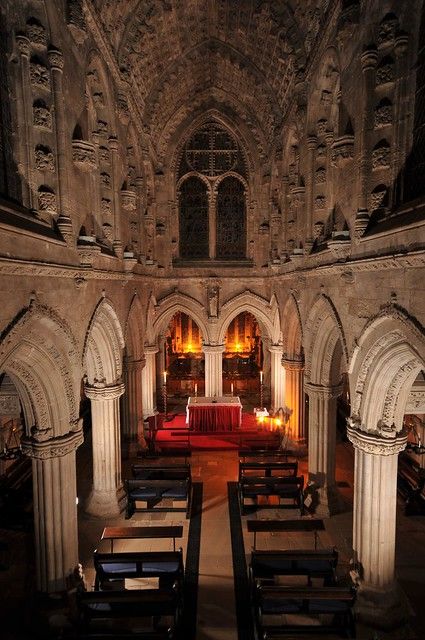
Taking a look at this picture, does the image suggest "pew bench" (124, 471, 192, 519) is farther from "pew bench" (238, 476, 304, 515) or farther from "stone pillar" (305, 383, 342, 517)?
"stone pillar" (305, 383, 342, 517)

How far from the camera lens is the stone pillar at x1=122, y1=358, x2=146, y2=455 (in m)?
14.3

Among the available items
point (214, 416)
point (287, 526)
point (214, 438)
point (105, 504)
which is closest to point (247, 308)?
point (214, 416)

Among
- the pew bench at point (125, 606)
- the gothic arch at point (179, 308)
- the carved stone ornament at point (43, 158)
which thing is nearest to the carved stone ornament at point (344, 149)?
the carved stone ornament at point (43, 158)

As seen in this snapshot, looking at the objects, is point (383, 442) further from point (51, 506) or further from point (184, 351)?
point (184, 351)

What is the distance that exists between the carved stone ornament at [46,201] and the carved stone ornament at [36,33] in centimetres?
210

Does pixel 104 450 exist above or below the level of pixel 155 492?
above

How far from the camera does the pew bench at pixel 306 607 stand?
6.09 m

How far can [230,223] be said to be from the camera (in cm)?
1812

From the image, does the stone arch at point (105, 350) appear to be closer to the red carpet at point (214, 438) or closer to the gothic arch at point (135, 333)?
the gothic arch at point (135, 333)

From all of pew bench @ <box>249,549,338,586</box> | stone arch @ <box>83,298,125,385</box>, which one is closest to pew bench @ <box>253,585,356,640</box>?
pew bench @ <box>249,549,338,586</box>

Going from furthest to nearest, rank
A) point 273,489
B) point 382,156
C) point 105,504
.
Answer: point 105,504
point 273,489
point 382,156

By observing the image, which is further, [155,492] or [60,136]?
[155,492]

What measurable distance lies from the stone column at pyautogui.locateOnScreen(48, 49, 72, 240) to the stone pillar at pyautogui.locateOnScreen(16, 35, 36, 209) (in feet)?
1.81

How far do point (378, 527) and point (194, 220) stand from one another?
13556 millimetres
